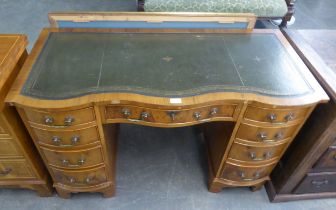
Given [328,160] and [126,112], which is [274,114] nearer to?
[328,160]

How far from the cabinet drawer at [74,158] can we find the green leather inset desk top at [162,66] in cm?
31

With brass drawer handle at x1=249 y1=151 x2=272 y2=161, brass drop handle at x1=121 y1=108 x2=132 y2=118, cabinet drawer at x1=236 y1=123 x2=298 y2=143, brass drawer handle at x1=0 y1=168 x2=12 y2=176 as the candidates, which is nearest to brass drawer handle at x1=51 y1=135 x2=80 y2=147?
brass drop handle at x1=121 y1=108 x2=132 y2=118

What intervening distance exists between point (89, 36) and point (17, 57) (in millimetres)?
327

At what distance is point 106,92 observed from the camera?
0.95m

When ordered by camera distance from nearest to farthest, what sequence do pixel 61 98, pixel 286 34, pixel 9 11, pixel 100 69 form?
pixel 61 98
pixel 100 69
pixel 286 34
pixel 9 11

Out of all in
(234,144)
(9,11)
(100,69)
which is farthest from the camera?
(9,11)

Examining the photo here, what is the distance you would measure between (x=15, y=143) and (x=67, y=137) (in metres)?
0.25

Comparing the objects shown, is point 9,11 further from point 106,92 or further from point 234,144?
point 234,144

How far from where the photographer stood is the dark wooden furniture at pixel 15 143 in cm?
99

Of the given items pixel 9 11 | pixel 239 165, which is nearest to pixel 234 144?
pixel 239 165

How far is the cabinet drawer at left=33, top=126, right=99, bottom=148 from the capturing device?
1.03 m

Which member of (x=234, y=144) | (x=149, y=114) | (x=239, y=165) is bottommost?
(x=239, y=165)

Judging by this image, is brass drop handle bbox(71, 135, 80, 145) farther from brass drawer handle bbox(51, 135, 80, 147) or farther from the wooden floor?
the wooden floor

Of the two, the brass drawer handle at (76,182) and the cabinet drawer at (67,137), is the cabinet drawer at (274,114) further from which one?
the brass drawer handle at (76,182)
